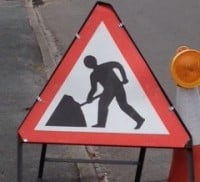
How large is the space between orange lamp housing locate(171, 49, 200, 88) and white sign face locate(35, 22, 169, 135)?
0.23 m

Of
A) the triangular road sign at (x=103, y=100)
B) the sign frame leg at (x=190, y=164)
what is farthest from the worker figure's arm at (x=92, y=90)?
the sign frame leg at (x=190, y=164)

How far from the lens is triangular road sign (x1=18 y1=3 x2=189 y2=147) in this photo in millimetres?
4277

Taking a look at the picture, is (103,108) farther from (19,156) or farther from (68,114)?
(19,156)

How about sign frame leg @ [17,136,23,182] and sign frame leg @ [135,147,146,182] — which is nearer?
sign frame leg @ [17,136,23,182]

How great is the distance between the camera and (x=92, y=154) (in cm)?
622

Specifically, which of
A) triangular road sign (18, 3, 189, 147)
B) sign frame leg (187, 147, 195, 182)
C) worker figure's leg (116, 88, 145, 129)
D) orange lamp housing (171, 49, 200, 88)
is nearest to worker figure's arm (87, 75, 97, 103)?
triangular road sign (18, 3, 189, 147)

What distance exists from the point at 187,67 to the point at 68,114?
0.72 metres

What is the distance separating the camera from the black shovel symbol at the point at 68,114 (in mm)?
4336

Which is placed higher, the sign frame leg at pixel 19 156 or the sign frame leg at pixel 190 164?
the sign frame leg at pixel 190 164

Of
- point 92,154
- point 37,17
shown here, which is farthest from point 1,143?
point 37,17

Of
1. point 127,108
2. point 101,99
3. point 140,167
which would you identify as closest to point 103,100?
point 101,99

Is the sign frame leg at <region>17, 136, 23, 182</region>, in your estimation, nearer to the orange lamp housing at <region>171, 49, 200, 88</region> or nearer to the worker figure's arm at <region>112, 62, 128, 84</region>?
the worker figure's arm at <region>112, 62, 128, 84</region>

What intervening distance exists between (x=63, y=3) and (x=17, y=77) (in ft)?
25.7

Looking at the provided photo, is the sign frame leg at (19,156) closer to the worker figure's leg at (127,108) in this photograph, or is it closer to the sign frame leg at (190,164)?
the worker figure's leg at (127,108)
